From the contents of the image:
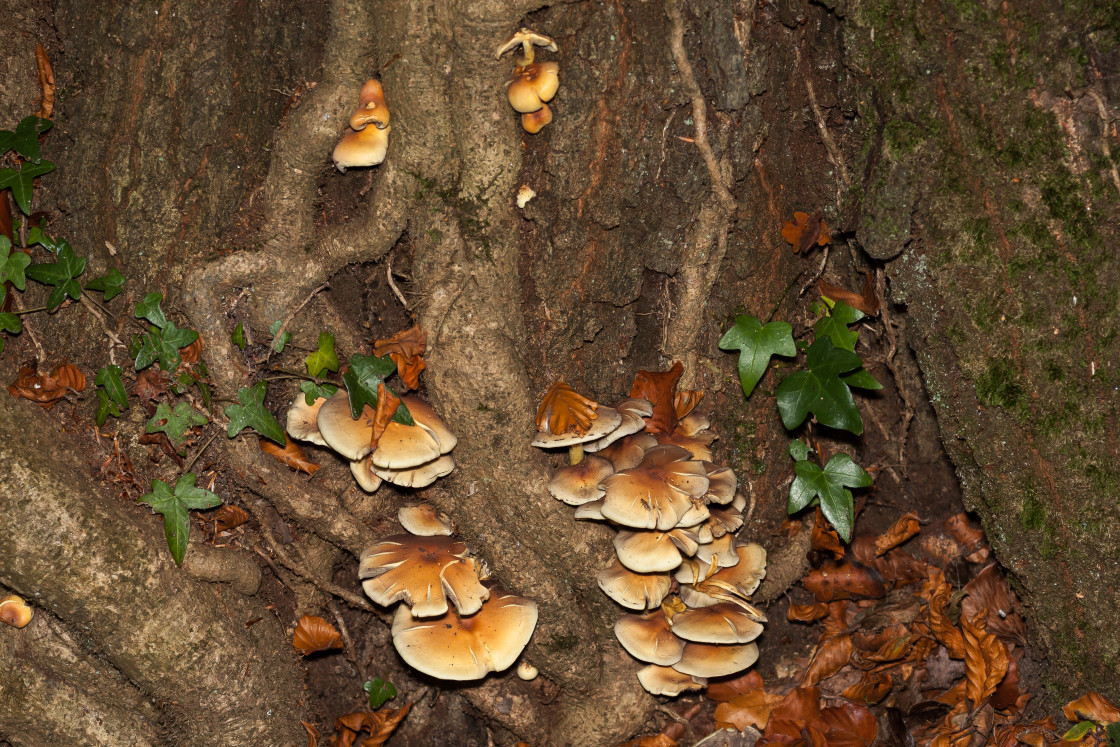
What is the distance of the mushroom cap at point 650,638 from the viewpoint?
10.8 feet

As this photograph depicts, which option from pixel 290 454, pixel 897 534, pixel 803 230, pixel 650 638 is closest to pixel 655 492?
pixel 650 638

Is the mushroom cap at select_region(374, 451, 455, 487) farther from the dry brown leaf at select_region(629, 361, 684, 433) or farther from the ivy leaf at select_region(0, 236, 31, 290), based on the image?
the ivy leaf at select_region(0, 236, 31, 290)

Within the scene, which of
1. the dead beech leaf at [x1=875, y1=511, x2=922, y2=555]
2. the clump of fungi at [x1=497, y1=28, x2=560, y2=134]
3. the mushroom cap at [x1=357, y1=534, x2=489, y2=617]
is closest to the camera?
the clump of fungi at [x1=497, y1=28, x2=560, y2=134]

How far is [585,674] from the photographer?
11.4 feet

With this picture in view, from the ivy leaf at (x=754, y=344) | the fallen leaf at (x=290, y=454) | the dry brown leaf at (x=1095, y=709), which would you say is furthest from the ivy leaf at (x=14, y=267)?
the dry brown leaf at (x=1095, y=709)

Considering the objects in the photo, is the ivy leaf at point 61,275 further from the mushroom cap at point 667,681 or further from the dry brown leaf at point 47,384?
the mushroom cap at point 667,681

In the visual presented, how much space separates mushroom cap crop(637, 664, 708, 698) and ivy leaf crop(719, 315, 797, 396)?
4.51 ft

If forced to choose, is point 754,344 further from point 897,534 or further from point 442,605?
Answer: point 442,605

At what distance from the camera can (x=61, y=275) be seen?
10.4 ft

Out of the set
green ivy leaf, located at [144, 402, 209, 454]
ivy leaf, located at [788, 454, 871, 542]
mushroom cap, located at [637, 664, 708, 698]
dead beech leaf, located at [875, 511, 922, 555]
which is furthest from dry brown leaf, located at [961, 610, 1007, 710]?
green ivy leaf, located at [144, 402, 209, 454]

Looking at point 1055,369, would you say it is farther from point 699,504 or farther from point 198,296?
point 198,296

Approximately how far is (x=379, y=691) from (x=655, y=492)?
73.8 inches

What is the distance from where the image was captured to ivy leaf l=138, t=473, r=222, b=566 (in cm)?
313

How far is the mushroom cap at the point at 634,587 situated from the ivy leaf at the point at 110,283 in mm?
2461
